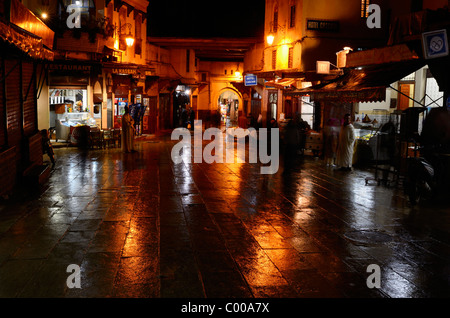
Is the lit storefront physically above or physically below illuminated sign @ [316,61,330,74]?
below

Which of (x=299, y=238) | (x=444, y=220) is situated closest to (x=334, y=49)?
(x=444, y=220)

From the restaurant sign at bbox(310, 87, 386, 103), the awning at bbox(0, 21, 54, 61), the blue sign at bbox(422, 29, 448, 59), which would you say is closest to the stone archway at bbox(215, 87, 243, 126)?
the restaurant sign at bbox(310, 87, 386, 103)

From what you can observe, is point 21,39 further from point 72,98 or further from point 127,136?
point 72,98

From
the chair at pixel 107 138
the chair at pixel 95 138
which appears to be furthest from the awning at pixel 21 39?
the chair at pixel 107 138

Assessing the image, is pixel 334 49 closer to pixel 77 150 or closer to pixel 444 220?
pixel 77 150

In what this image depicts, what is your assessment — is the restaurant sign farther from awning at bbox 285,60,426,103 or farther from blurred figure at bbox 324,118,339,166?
blurred figure at bbox 324,118,339,166

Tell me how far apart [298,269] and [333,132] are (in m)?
11.2

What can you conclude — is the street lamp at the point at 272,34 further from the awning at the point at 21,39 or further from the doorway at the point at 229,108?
the doorway at the point at 229,108

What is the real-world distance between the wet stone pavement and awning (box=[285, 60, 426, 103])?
112 inches

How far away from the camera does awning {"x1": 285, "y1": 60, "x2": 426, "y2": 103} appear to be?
11.6 meters

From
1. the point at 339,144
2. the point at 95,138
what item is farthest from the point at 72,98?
the point at 339,144

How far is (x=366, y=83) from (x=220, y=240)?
8.52m

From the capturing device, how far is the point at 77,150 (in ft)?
61.5

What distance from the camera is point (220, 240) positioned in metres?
6.62
